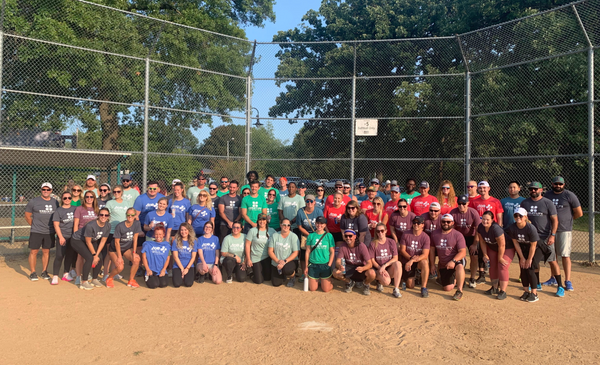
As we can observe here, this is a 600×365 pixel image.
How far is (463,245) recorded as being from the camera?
6578 mm

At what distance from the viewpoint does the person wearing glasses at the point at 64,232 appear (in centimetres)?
696

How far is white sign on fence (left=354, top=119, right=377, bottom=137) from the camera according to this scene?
34.2ft

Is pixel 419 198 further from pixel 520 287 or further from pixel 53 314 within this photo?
pixel 53 314

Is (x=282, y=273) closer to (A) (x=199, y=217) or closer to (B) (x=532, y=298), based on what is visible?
(A) (x=199, y=217)

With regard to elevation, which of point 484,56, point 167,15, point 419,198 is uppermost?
point 167,15

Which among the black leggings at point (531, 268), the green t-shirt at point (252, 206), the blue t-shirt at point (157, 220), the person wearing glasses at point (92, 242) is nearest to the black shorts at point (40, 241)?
the person wearing glasses at point (92, 242)

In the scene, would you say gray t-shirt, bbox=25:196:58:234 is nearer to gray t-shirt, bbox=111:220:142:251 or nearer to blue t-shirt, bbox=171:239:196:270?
gray t-shirt, bbox=111:220:142:251

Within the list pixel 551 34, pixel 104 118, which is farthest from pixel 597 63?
pixel 104 118

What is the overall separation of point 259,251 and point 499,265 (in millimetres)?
4004

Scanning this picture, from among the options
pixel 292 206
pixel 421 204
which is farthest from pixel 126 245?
pixel 421 204

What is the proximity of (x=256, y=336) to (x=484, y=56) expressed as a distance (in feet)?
30.6

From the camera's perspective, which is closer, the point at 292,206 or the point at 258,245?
the point at 258,245

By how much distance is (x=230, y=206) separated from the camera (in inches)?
320

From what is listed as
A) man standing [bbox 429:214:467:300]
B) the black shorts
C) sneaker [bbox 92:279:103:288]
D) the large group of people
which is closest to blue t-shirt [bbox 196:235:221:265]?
the large group of people
